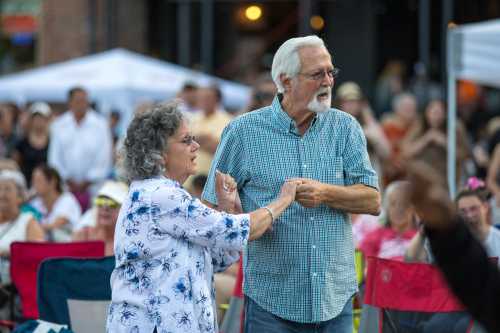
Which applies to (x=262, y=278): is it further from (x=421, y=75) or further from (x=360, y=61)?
(x=360, y=61)

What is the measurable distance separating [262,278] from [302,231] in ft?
0.88

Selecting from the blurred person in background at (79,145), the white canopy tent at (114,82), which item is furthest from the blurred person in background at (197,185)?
the white canopy tent at (114,82)

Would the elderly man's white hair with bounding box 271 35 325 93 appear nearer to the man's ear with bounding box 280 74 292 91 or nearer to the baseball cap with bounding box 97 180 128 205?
the man's ear with bounding box 280 74 292 91

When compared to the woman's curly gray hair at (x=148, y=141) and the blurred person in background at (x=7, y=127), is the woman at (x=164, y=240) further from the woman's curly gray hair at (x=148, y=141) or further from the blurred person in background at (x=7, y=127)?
the blurred person in background at (x=7, y=127)

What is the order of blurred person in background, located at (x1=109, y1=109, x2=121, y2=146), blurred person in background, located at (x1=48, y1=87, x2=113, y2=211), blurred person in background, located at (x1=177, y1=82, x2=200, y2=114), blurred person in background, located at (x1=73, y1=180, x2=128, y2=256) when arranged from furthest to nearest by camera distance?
blurred person in background, located at (x1=109, y1=109, x2=121, y2=146)
blurred person in background, located at (x1=48, y1=87, x2=113, y2=211)
blurred person in background, located at (x1=177, y1=82, x2=200, y2=114)
blurred person in background, located at (x1=73, y1=180, x2=128, y2=256)

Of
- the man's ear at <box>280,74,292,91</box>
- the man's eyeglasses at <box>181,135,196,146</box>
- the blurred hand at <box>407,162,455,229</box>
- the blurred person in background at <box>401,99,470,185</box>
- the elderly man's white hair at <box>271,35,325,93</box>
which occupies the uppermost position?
the elderly man's white hair at <box>271,35,325,93</box>

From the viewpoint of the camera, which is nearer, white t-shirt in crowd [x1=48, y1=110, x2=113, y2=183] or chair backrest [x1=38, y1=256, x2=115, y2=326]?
chair backrest [x1=38, y1=256, x2=115, y2=326]

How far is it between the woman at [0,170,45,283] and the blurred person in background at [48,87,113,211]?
14.6ft

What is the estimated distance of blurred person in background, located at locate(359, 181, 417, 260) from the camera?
304 inches

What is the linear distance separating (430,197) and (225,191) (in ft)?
7.01

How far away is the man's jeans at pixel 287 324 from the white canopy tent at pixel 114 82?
10.4 metres

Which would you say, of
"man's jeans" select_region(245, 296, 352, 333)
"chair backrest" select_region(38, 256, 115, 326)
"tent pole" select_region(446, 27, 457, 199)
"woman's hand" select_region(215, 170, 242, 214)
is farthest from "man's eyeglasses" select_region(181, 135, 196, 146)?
"tent pole" select_region(446, 27, 457, 199)

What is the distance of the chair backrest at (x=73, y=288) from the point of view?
6.38m

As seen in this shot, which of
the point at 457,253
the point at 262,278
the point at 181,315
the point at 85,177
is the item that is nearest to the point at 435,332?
the point at 262,278
